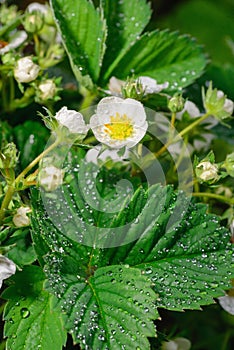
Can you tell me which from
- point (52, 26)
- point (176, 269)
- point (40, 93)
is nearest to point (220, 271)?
point (176, 269)

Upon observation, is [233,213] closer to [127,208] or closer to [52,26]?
[127,208]

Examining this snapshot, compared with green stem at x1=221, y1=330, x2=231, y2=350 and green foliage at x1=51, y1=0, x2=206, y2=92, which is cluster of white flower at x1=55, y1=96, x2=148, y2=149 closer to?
green foliage at x1=51, y1=0, x2=206, y2=92

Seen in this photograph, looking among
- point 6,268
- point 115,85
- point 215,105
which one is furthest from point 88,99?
point 6,268

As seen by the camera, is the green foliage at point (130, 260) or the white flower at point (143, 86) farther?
the white flower at point (143, 86)

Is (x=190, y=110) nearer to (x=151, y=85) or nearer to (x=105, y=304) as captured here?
(x=151, y=85)

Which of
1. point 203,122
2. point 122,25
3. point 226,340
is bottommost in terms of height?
point 226,340

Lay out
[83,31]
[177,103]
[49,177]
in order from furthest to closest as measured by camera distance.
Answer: [83,31] < [177,103] < [49,177]

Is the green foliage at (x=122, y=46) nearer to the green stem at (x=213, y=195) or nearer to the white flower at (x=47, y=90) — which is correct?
the white flower at (x=47, y=90)

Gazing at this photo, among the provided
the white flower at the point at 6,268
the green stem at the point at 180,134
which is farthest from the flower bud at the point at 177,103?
the white flower at the point at 6,268
